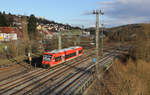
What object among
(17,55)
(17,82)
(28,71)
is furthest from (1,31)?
(17,82)

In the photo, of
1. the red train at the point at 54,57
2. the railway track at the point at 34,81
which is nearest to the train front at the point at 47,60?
the red train at the point at 54,57

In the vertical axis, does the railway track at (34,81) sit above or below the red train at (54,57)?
below

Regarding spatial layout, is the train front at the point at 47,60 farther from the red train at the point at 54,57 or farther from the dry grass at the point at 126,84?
the dry grass at the point at 126,84

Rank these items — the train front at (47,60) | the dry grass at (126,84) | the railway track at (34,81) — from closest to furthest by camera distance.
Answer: the dry grass at (126,84)
the railway track at (34,81)
the train front at (47,60)

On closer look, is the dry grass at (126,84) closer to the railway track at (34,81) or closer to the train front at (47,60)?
the railway track at (34,81)

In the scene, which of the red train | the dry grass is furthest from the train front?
the dry grass

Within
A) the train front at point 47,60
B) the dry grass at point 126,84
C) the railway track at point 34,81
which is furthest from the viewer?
the train front at point 47,60

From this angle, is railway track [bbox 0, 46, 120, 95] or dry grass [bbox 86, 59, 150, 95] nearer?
dry grass [bbox 86, 59, 150, 95]

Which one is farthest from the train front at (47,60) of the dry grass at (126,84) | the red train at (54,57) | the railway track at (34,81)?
the dry grass at (126,84)

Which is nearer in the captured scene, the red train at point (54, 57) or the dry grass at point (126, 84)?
the dry grass at point (126, 84)

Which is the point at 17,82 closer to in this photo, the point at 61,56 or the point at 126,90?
the point at 61,56

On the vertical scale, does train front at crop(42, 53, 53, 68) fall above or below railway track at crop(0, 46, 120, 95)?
above

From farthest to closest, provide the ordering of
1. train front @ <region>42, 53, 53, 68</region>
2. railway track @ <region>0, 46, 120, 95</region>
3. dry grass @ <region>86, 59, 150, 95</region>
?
train front @ <region>42, 53, 53, 68</region>
railway track @ <region>0, 46, 120, 95</region>
dry grass @ <region>86, 59, 150, 95</region>

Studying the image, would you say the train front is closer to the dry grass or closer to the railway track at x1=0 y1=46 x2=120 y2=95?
the railway track at x1=0 y1=46 x2=120 y2=95
